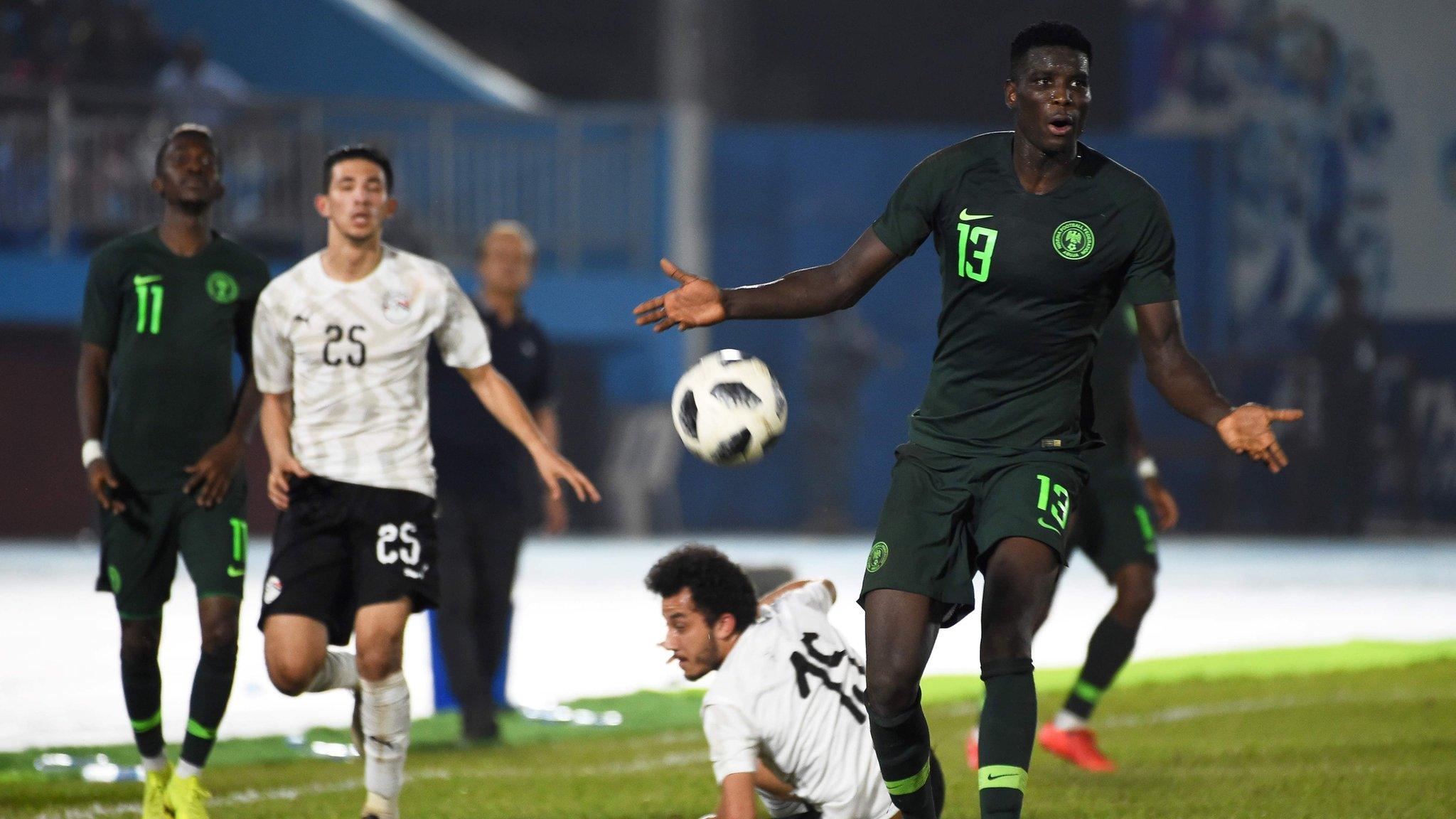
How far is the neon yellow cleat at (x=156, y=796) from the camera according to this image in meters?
5.71

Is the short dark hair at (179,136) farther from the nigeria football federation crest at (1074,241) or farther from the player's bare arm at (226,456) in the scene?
the nigeria football federation crest at (1074,241)

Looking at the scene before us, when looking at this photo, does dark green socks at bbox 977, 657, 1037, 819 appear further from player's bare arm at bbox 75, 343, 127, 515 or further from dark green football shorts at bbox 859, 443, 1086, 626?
player's bare arm at bbox 75, 343, 127, 515

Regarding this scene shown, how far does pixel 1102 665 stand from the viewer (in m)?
7.00

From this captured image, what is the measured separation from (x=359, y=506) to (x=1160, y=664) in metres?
6.24

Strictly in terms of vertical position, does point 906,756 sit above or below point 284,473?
below

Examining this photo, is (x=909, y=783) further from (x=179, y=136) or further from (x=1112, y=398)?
(x=179, y=136)

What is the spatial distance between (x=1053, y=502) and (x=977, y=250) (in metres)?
0.68

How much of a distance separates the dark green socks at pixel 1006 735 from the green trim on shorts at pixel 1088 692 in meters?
2.62

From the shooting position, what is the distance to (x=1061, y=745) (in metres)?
6.98

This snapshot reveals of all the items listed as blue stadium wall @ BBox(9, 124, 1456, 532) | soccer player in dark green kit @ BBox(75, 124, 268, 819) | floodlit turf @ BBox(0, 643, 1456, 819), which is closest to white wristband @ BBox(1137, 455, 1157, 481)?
floodlit turf @ BBox(0, 643, 1456, 819)

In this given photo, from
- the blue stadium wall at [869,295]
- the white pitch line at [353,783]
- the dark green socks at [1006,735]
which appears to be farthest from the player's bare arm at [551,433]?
the blue stadium wall at [869,295]

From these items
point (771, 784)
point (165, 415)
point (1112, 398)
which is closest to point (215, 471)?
point (165, 415)

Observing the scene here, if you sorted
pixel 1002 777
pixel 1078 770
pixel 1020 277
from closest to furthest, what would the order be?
pixel 1002 777 → pixel 1020 277 → pixel 1078 770

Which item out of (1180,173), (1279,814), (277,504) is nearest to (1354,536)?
(1180,173)
